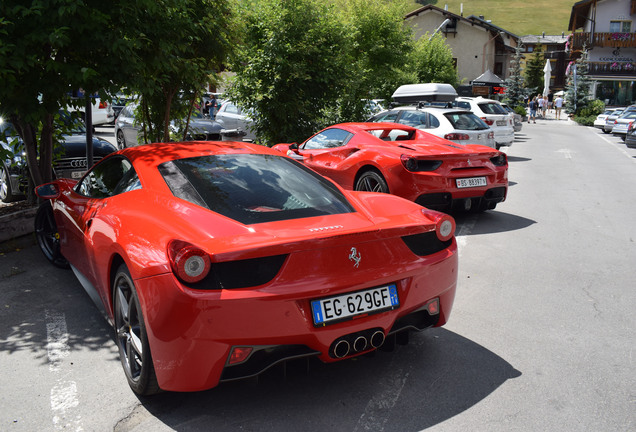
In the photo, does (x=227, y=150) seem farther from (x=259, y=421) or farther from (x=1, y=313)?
(x=1, y=313)

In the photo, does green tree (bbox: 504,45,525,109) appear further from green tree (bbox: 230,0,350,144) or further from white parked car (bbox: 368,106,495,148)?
green tree (bbox: 230,0,350,144)

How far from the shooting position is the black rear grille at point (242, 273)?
2848mm

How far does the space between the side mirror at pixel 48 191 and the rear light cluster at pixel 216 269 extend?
2.85 m

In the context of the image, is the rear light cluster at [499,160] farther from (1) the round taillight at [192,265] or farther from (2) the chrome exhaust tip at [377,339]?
(1) the round taillight at [192,265]

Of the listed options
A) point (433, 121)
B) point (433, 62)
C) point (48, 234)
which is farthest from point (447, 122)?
point (433, 62)

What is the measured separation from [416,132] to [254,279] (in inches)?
A: 252

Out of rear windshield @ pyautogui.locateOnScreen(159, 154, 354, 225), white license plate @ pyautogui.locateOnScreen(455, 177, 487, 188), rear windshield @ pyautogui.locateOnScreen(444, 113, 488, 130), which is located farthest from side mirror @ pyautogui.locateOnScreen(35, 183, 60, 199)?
rear windshield @ pyautogui.locateOnScreen(444, 113, 488, 130)

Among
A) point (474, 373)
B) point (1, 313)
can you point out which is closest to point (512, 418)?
point (474, 373)

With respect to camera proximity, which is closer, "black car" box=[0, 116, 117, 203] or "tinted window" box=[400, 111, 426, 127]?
"black car" box=[0, 116, 117, 203]

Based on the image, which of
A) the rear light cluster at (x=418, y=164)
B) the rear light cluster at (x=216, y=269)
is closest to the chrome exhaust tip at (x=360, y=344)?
the rear light cluster at (x=216, y=269)

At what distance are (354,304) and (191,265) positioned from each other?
88 centimetres

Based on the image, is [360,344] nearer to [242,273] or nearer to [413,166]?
[242,273]

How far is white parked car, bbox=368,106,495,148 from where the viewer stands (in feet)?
40.1

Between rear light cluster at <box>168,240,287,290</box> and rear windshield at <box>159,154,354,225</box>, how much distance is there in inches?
16.9
